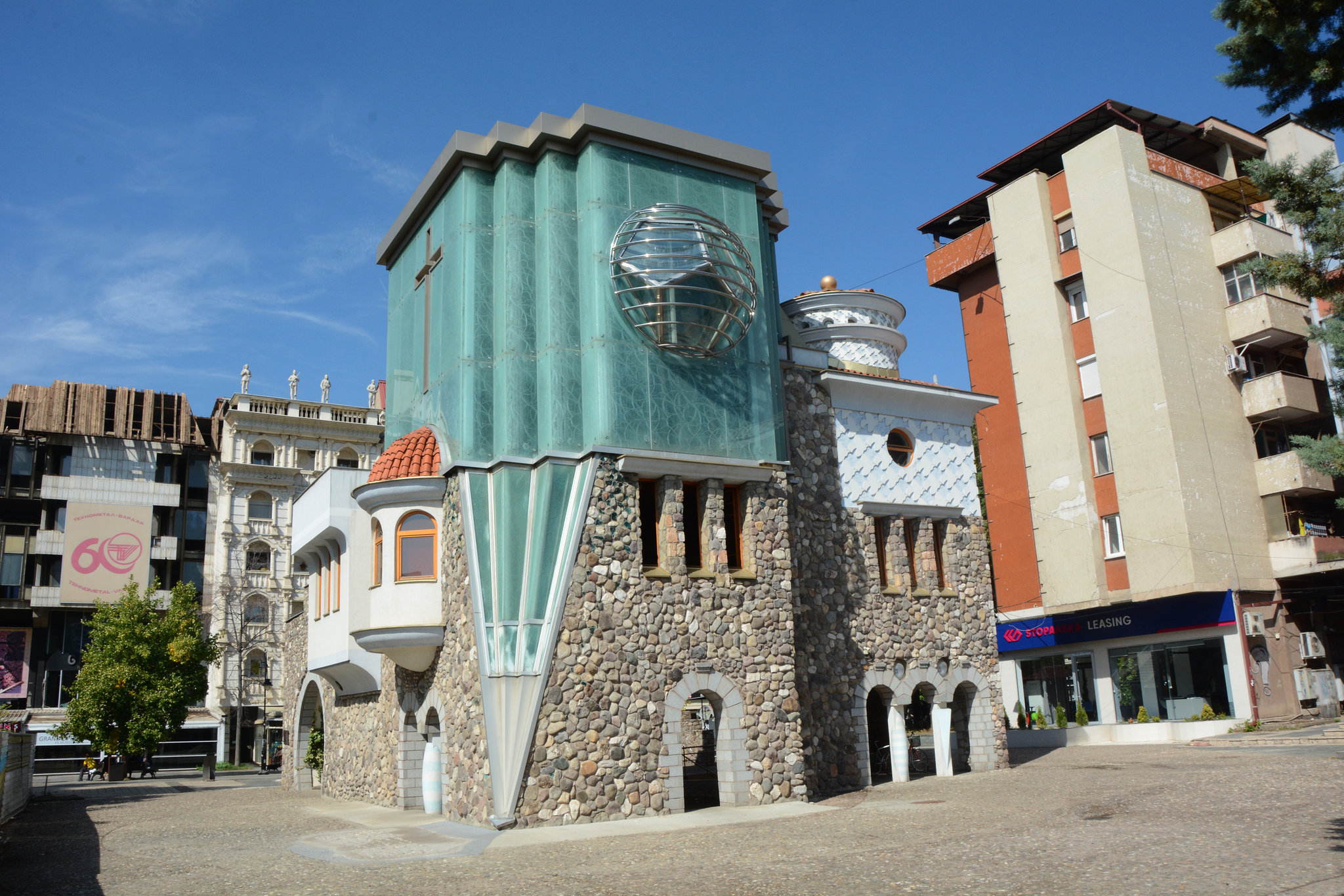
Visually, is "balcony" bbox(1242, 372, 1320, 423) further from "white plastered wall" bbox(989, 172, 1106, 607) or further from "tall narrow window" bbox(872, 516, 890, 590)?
"tall narrow window" bbox(872, 516, 890, 590)

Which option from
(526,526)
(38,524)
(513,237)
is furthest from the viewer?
(38,524)

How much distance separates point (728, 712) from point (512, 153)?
11.2 meters

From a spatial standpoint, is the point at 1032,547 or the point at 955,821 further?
the point at 1032,547

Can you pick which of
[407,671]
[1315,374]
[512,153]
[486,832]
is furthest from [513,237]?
[1315,374]

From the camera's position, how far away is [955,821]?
13.8 meters

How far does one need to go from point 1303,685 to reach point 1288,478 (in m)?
5.96

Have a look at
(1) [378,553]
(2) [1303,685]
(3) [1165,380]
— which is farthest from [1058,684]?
(1) [378,553]

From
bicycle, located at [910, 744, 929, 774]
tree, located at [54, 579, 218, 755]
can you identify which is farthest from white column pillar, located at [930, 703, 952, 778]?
tree, located at [54, 579, 218, 755]

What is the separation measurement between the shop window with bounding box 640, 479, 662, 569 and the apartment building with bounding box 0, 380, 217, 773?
39.7 m

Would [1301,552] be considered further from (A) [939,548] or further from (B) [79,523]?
(B) [79,523]

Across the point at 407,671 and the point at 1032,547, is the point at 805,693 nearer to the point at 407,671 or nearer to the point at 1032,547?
the point at 407,671

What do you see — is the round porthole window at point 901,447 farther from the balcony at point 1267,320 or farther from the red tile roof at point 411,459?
the balcony at point 1267,320

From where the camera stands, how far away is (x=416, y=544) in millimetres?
18547

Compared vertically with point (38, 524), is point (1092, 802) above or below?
below
